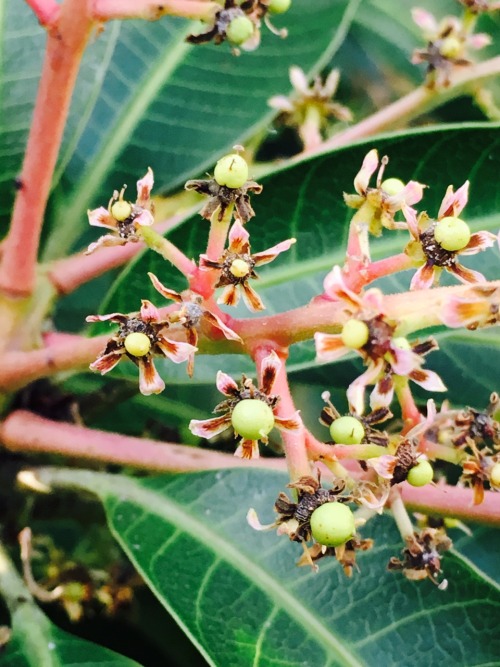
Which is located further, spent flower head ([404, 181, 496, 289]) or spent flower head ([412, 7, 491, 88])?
spent flower head ([412, 7, 491, 88])

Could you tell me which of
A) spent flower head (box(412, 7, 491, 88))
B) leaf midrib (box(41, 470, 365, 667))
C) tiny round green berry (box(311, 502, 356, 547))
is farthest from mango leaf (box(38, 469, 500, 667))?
spent flower head (box(412, 7, 491, 88))

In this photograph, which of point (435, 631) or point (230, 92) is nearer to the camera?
point (435, 631)

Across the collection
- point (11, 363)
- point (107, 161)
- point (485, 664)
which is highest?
point (107, 161)

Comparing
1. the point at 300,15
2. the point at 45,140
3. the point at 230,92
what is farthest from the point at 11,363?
the point at 300,15

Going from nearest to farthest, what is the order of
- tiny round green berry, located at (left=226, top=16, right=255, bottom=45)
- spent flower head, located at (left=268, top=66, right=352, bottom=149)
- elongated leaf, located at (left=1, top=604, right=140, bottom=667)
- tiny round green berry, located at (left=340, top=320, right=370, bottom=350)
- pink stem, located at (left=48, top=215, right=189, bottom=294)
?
tiny round green berry, located at (left=340, top=320, right=370, bottom=350)
tiny round green berry, located at (left=226, top=16, right=255, bottom=45)
elongated leaf, located at (left=1, top=604, right=140, bottom=667)
pink stem, located at (left=48, top=215, right=189, bottom=294)
spent flower head, located at (left=268, top=66, right=352, bottom=149)

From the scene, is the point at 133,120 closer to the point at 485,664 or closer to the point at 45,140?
the point at 45,140

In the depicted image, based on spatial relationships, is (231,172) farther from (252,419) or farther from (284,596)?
(284,596)

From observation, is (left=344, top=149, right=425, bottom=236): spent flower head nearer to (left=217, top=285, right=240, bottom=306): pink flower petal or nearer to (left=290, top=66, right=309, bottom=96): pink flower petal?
(left=217, top=285, right=240, bottom=306): pink flower petal
